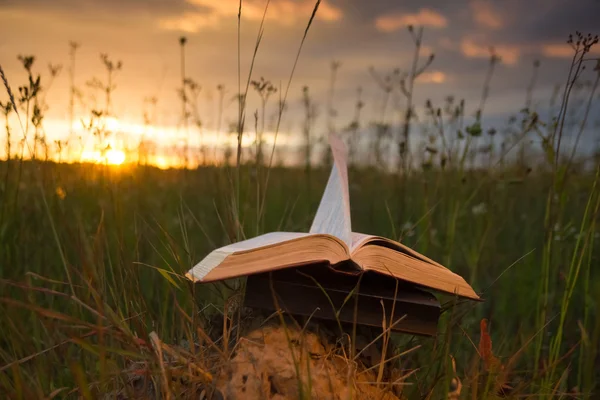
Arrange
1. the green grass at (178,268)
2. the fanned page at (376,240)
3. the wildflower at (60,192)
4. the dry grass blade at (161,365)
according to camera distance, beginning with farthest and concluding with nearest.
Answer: the wildflower at (60,192) → the green grass at (178,268) → the fanned page at (376,240) → the dry grass blade at (161,365)

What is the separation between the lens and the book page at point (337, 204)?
5.11ft

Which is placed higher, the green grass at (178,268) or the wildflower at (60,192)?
the wildflower at (60,192)

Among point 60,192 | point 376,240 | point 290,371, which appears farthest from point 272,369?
point 60,192

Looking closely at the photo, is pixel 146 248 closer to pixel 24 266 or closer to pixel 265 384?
pixel 24 266

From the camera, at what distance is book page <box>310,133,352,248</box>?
5.11 feet

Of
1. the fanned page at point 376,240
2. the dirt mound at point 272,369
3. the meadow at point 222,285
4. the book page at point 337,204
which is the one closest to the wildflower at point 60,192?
the meadow at point 222,285

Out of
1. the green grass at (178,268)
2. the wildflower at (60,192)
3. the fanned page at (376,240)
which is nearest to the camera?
the fanned page at (376,240)

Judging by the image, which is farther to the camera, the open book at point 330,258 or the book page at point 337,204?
the book page at point 337,204

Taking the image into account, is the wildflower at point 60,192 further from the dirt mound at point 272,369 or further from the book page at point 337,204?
the book page at point 337,204

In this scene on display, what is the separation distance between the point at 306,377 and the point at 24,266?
7.00 ft

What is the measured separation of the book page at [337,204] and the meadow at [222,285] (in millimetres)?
202

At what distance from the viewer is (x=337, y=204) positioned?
1.70m

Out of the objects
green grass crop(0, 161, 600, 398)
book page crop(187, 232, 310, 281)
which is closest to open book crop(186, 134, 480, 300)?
book page crop(187, 232, 310, 281)

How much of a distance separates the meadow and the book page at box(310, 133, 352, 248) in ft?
0.66
